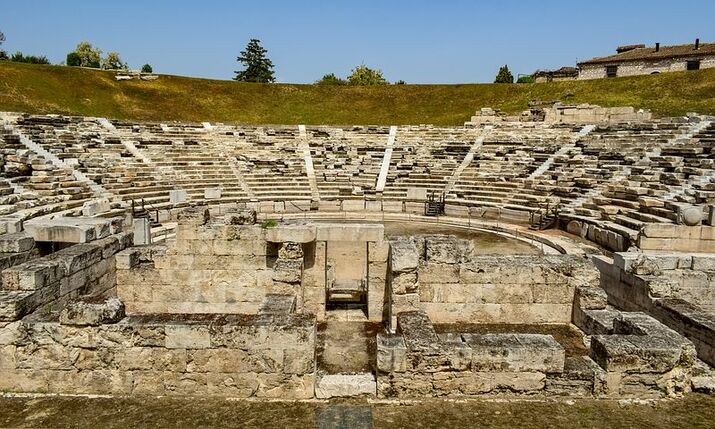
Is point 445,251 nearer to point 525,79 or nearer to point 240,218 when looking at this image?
point 240,218

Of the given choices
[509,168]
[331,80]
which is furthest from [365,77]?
[509,168]

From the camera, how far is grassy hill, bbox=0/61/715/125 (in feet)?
117

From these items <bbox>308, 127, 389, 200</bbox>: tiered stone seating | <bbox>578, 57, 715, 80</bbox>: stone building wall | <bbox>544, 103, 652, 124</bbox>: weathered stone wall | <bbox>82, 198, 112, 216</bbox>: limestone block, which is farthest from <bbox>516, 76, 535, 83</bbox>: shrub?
<bbox>82, 198, 112, 216</bbox>: limestone block

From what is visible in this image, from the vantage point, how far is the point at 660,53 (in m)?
46.6

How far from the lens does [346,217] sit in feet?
72.0

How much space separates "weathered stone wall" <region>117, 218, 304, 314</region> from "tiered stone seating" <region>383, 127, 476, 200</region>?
53.0 ft

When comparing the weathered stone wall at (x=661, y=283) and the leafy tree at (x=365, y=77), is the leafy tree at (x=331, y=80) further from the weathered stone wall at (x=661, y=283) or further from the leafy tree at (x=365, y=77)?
the weathered stone wall at (x=661, y=283)

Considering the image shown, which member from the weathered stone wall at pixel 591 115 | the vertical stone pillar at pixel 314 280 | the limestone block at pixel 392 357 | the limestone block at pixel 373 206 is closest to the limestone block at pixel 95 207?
the limestone block at pixel 373 206

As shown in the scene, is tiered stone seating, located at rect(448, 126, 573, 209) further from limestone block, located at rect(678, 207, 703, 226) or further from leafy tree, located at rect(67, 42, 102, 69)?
leafy tree, located at rect(67, 42, 102, 69)

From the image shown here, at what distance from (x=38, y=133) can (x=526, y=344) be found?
27890 mm

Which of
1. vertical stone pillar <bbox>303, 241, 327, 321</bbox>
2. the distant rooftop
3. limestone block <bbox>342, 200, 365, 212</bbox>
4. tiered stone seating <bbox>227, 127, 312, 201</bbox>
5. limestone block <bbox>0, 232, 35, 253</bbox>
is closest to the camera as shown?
limestone block <bbox>0, 232, 35, 253</bbox>

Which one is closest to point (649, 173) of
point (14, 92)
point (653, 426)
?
point (653, 426)

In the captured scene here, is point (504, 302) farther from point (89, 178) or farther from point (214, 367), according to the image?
point (89, 178)

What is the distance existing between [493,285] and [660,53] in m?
49.1
